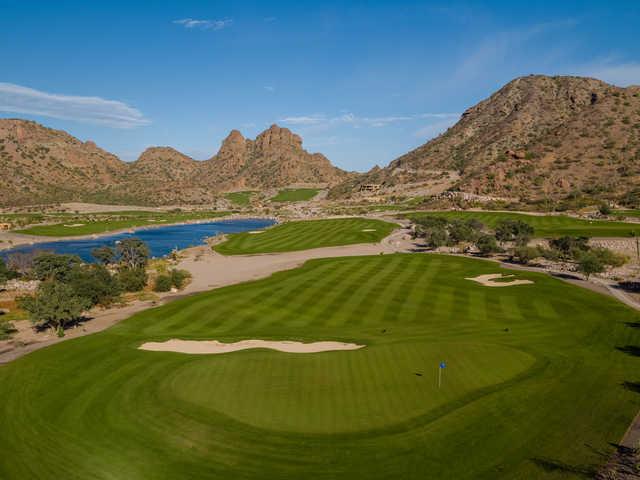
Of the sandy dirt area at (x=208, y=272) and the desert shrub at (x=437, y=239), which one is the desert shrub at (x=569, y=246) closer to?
the desert shrub at (x=437, y=239)

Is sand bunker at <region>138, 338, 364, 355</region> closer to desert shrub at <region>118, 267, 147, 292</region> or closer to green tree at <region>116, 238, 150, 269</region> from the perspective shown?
desert shrub at <region>118, 267, 147, 292</region>

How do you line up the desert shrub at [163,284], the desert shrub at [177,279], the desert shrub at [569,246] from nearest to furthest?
the desert shrub at [163,284] < the desert shrub at [177,279] < the desert shrub at [569,246]

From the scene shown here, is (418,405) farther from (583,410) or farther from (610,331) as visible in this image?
(610,331)

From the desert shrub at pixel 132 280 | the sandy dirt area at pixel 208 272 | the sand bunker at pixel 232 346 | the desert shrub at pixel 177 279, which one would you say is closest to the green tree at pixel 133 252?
the sandy dirt area at pixel 208 272

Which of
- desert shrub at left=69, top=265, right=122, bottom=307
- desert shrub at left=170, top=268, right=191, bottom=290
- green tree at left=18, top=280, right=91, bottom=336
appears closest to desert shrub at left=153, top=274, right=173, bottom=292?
desert shrub at left=170, top=268, right=191, bottom=290

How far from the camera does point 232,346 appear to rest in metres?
30.7

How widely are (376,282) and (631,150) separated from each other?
15063 centimetres

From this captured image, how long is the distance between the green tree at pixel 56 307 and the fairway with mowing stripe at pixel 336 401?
4624mm

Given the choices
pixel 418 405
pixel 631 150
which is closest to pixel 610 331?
pixel 418 405

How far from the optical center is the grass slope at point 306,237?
9494 cm

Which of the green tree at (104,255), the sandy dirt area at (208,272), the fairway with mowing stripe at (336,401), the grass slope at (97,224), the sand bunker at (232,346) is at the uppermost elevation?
the grass slope at (97,224)

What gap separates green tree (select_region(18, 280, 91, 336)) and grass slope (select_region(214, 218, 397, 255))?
51408mm

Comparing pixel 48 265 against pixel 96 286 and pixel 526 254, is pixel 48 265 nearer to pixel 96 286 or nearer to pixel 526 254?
pixel 96 286

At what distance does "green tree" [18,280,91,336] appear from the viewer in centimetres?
3553
